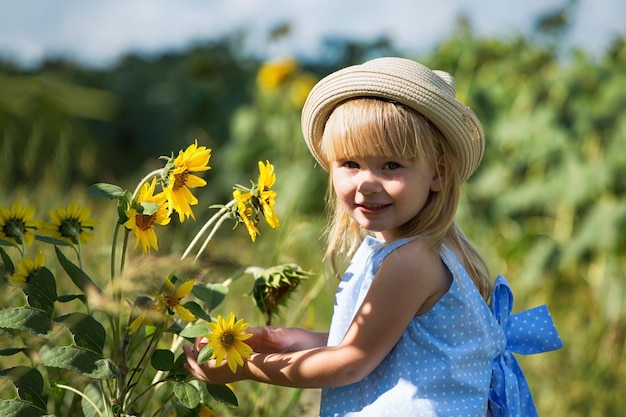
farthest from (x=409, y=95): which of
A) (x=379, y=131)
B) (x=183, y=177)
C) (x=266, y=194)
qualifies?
(x=183, y=177)

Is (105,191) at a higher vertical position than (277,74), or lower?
lower

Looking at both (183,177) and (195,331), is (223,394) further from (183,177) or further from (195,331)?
(183,177)

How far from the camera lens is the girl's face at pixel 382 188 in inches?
64.4

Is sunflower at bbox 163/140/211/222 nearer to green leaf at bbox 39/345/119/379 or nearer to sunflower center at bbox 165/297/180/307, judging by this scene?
sunflower center at bbox 165/297/180/307

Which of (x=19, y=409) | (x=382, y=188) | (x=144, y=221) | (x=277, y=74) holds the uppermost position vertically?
(x=277, y=74)

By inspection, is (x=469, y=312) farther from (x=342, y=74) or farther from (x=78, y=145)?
(x=78, y=145)

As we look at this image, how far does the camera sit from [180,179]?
1506mm

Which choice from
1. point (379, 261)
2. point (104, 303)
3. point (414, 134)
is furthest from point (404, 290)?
point (104, 303)

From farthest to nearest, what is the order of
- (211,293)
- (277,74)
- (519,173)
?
(277,74)
(519,173)
(211,293)

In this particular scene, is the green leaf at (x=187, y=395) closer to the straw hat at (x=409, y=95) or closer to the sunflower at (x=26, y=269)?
the sunflower at (x=26, y=269)

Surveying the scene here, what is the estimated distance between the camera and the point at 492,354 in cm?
177

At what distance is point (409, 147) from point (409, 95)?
9 centimetres

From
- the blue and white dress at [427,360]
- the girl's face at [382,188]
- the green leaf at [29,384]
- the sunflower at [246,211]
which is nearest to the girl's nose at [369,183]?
the girl's face at [382,188]

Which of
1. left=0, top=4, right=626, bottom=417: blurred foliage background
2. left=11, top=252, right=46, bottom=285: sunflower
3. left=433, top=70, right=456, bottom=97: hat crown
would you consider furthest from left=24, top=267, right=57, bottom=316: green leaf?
left=0, top=4, right=626, bottom=417: blurred foliage background
